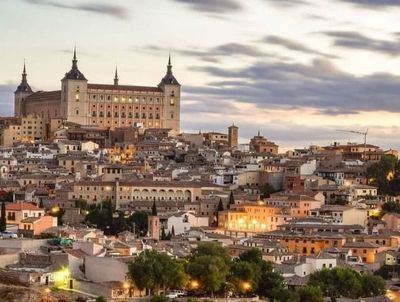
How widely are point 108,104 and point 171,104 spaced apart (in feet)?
16.0

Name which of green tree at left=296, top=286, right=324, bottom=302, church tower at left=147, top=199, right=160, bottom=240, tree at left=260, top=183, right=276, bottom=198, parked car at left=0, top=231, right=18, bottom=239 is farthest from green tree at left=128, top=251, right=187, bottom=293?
tree at left=260, top=183, right=276, bottom=198

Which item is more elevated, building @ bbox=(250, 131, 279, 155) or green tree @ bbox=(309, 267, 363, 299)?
building @ bbox=(250, 131, 279, 155)

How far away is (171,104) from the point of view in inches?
3290

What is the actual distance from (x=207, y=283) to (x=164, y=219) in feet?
41.9

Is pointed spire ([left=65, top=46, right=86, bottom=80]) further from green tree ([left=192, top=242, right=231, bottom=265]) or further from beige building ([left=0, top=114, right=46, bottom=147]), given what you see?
green tree ([left=192, top=242, right=231, bottom=265])

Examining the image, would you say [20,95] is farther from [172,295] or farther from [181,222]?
[172,295]

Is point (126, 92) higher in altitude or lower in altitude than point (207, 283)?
higher

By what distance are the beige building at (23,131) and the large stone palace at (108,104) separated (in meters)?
2.80

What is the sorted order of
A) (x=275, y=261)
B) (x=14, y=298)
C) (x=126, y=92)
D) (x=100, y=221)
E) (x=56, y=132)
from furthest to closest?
1. (x=126, y=92)
2. (x=56, y=132)
3. (x=100, y=221)
4. (x=275, y=261)
5. (x=14, y=298)

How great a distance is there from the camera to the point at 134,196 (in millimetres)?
48125

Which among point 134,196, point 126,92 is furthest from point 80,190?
point 126,92

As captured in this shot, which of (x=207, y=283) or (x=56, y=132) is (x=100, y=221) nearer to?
(x=207, y=283)

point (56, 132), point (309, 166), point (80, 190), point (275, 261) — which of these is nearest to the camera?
point (275, 261)

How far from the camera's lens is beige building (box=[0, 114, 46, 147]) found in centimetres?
7312
